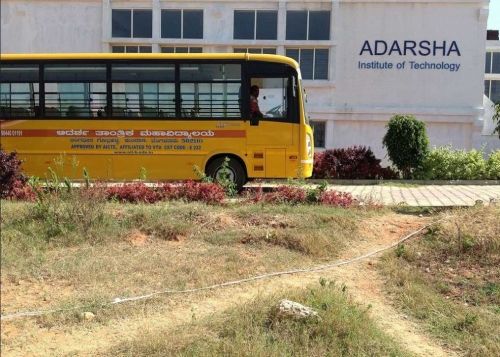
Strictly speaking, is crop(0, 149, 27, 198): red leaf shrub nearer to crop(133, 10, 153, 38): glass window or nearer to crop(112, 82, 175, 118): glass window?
crop(112, 82, 175, 118): glass window

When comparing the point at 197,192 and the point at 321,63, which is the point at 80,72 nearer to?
the point at 197,192

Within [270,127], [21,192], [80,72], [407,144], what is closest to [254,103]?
[270,127]

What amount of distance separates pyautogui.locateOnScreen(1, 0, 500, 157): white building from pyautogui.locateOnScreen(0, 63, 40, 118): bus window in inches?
405

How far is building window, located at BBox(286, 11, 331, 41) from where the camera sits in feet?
71.5

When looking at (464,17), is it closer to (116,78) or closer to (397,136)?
(397,136)

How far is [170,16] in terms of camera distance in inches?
864

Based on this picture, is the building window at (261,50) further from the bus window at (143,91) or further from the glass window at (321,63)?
the bus window at (143,91)

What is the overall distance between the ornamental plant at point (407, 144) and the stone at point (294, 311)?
38.9ft

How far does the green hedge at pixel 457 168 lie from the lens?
15.4 m

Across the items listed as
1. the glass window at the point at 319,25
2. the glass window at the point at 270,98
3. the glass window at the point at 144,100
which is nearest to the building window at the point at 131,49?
the glass window at the point at 319,25

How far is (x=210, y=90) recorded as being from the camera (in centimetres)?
1176

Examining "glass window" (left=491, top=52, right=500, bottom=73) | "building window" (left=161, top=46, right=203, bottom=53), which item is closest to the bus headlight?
"building window" (left=161, top=46, right=203, bottom=53)

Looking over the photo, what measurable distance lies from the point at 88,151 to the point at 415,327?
861 cm

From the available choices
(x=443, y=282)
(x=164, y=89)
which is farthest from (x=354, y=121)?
(x=443, y=282)
